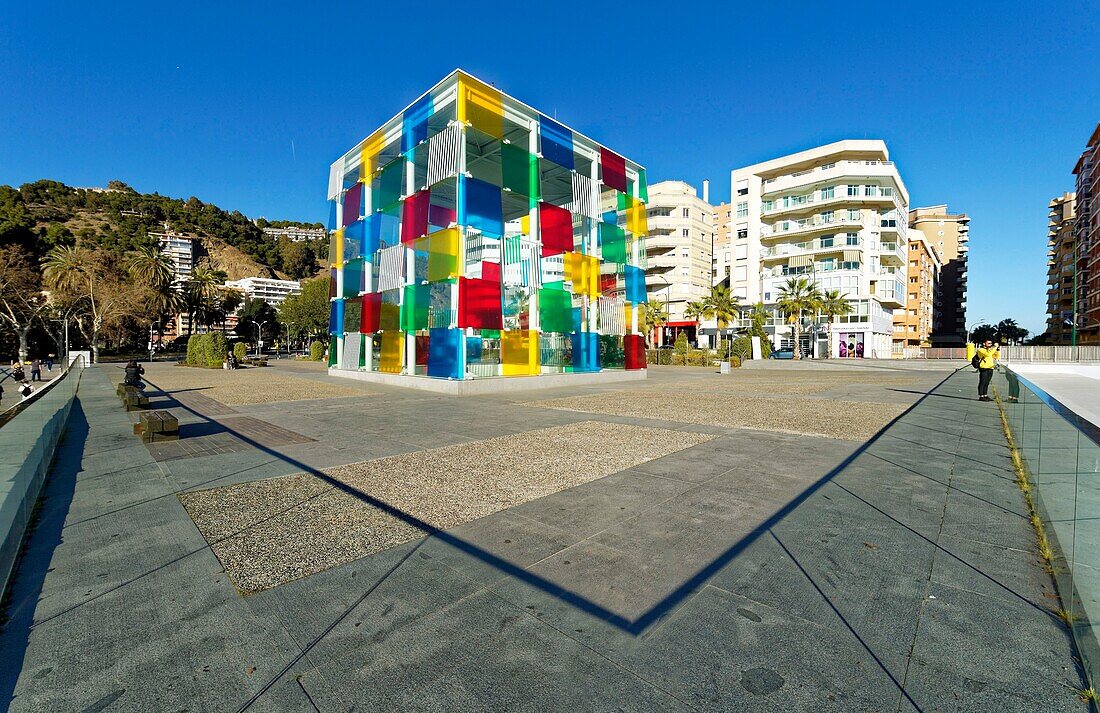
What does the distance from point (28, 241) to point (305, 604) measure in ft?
250

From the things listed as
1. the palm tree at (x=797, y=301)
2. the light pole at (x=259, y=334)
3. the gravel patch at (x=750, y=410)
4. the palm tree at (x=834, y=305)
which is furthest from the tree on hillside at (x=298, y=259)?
the gravel patch at (x=750, y=410)

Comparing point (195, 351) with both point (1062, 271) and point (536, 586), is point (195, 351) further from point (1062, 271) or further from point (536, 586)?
point (1062, 271)

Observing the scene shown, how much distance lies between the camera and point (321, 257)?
7500 inches

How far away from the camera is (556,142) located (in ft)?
76.7

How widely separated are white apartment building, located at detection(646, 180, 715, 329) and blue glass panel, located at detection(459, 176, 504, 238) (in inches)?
1986

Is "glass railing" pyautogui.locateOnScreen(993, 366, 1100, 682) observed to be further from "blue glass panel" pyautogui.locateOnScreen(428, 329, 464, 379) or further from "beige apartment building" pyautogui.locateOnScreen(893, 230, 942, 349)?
"beige apartment building" pyautogui.locateOnScreen(893, 230, 942, 349)

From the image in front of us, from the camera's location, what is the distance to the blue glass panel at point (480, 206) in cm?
1925

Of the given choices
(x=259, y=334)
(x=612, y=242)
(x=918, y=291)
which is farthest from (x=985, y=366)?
(x=259, y=334)

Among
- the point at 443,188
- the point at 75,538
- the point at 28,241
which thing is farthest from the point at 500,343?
the point at 28,241

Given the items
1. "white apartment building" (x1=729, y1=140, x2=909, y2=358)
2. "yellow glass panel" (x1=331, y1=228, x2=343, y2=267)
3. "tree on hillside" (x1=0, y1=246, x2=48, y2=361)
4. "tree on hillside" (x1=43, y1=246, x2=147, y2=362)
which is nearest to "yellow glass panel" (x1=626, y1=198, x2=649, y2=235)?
"yellow glass panel" (x1=331, y1=228, x2=343, y2=267)

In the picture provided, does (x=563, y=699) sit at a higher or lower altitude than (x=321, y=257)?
lower

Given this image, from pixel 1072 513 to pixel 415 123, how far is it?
77.5ft

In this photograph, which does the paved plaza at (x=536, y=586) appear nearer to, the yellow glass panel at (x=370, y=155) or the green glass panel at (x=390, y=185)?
the green glass panel at (x=390, y=185)

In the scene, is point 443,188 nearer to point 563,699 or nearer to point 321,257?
point 563,699
